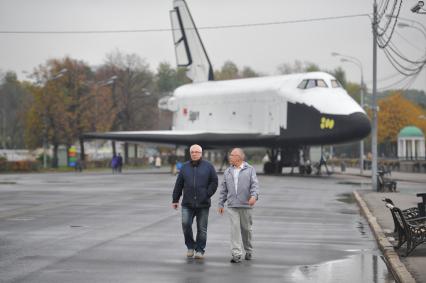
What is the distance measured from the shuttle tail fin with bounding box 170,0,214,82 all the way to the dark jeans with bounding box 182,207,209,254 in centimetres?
4284

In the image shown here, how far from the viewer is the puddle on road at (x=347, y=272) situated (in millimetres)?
→ 10812

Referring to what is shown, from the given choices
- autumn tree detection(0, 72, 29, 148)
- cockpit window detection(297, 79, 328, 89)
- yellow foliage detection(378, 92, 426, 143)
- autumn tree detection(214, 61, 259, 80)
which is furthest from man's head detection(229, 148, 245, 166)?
autumn tree detection(214, 61, 259, 80)

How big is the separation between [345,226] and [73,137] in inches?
2310

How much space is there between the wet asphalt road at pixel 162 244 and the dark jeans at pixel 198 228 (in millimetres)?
265

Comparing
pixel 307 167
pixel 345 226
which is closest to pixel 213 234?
pixel 345 226

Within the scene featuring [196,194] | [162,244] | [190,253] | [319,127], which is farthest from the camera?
[319,127]

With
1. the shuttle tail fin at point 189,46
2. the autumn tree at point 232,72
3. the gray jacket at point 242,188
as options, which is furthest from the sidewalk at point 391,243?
the autumn tree at point 232,72

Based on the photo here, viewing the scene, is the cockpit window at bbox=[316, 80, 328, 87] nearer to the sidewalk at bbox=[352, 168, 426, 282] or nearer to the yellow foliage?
the sidewalk at bbox=[352, 168, 426, 282]

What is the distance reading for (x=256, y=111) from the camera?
4697 centimetres

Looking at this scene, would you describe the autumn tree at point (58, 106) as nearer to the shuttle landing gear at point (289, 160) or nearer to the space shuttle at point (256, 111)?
the space shuttle at point (256, 111)

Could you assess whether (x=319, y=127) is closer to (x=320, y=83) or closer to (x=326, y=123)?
(x=326, y=123)

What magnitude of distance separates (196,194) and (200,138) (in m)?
36.1

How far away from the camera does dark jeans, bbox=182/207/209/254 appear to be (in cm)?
1293

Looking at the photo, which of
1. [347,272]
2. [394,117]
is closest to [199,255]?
[347,272]
